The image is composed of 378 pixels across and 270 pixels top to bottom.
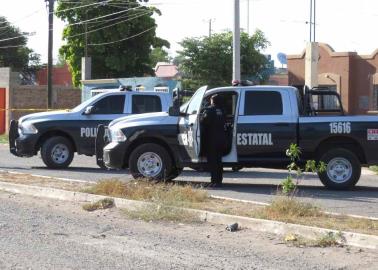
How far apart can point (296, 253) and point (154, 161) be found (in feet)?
19.9

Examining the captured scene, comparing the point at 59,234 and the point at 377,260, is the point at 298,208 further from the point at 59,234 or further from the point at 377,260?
the point at 59,234

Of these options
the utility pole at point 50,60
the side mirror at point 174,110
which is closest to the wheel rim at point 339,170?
the side mirror at point 174,110

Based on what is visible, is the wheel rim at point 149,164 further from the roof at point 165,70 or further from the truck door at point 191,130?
the roof at point 165,70

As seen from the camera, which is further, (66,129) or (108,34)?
(108,34)

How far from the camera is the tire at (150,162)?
1320 centimetres

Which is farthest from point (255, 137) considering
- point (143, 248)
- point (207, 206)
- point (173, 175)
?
point (143, 248)

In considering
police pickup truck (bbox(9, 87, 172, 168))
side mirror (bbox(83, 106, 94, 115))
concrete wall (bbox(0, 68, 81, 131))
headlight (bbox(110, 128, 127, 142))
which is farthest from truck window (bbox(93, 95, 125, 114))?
concrete wall (bbox(0, 68, 81, 131))

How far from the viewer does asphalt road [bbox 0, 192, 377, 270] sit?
704 centimetres

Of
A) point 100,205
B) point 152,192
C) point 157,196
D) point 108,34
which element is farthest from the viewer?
point 108,34

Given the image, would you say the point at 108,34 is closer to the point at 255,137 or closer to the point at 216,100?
the point at 216,100

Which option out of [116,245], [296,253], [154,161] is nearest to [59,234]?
[116,245]

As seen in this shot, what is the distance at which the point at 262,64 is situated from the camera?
4188 cm

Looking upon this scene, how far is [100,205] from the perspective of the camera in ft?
34.9

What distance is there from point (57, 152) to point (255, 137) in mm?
5973
